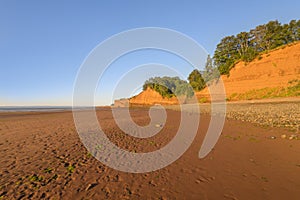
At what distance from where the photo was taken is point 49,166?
22.4 feet

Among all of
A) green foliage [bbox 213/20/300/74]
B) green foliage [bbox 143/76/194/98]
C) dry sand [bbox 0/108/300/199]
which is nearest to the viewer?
dry sand [bbox 0/108/300/199]

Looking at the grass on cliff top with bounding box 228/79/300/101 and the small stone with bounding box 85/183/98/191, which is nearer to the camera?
the small stone with bounding box 85/183/98/191

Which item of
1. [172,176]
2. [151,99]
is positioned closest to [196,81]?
[151,99]

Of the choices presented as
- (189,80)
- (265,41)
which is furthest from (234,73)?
(189,80)

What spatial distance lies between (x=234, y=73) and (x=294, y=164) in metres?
54.0

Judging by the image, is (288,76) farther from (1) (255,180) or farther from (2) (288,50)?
(1) (255,180)

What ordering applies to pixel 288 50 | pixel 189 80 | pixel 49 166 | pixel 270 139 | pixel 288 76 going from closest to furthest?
pixel 49 166 → pixel 270 139 → pixel 288 76 → pixel 288 50 → pixel 189 80

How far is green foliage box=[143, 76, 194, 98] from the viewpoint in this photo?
7700cm

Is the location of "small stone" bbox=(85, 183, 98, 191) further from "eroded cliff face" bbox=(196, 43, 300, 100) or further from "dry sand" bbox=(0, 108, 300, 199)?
"eroded cliff face" bbox=(196, 43, 300, 100)

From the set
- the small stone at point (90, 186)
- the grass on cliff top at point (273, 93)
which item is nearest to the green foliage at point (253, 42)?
the grass on cliff top at point (273, 93)

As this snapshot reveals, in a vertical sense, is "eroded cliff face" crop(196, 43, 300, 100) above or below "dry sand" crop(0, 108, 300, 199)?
above

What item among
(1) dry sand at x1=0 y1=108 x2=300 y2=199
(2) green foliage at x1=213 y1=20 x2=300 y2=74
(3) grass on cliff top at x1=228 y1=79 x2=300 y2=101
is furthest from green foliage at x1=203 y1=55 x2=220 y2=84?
(1) dry sand at x1=0 y1=108 x2=300 y2=199

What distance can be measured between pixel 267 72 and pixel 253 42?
Result: 87.3ft

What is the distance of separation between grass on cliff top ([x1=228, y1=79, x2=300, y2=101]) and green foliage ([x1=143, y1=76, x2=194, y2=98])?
28230 mm
